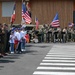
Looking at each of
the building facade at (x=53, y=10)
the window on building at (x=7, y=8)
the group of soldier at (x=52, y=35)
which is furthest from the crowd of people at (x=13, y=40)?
the window on building at (x=7, y=8)

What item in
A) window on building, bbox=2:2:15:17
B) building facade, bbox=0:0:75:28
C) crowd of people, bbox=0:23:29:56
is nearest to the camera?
crowd of people, bbox=0:23:29:56

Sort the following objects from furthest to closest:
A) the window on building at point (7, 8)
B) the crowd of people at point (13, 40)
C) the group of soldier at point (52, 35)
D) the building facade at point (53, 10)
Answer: the window on building at point (7, 8) < the building facade at point (53, 10) < the group of soldier at point (52, 35) < the crowd of people at point (13, 40)

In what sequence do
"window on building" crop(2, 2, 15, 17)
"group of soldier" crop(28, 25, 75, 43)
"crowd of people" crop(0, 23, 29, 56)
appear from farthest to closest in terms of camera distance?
"window on building" crop(2, 2, 15, 17) < "group of soldier" crop(28, 25, 75, 43) < "crowd of people" crop(0, 23, 29, 56)

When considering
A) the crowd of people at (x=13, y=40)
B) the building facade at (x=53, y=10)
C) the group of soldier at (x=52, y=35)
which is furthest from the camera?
the building facade at (x=53, y=10)

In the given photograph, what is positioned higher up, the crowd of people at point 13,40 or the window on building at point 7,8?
the window on building at point 7,8

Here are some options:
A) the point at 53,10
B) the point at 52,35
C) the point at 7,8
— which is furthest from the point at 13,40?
the point at 7,8

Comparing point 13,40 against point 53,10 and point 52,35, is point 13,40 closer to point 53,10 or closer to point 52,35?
point 52,35

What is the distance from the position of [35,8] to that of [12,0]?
3.15 meters

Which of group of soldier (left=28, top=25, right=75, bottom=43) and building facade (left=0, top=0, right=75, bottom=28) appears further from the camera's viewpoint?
building facade (left=0, top=0, right=75, bottom=28)

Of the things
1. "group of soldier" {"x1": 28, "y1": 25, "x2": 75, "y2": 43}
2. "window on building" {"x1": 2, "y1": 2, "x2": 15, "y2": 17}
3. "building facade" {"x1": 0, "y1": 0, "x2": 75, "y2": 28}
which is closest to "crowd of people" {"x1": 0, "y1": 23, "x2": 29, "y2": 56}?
"group of soldier" {"x1": 28, "y1": 25, "x2": 75, "y2": 43}

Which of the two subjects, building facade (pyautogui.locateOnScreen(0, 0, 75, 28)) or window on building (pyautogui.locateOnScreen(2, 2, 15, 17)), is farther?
window on building (pyautogui.locateOnScreen(2, 2, 15, 17))

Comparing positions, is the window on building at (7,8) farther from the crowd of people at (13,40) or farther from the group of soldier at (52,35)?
the crowd of people at (13,40)

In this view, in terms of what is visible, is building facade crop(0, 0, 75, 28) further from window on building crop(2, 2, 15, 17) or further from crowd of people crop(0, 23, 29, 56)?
crowd of people crop(0, 23, 29, 56)

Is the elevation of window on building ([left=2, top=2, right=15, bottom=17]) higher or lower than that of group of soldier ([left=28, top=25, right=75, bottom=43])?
higher
